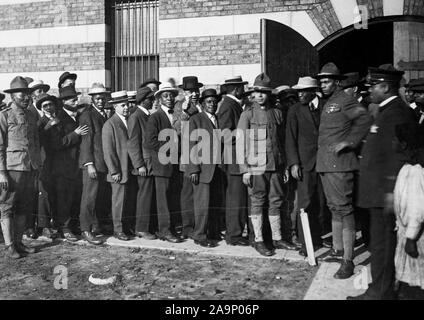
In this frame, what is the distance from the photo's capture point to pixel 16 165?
575 cm

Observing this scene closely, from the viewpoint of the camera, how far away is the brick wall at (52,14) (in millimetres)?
9117

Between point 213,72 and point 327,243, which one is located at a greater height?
point 213,72

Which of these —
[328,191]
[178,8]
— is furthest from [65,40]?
[328,191]

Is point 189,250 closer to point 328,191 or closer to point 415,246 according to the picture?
point 328,191

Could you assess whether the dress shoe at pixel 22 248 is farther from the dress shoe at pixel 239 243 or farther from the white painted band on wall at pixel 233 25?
the white painted band on wall at pixel 233 25

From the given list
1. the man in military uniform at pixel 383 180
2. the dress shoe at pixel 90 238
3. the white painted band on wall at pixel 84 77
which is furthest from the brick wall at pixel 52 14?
the man in military uniform at pixel 383 180

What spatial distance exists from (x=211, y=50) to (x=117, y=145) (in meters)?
2.94

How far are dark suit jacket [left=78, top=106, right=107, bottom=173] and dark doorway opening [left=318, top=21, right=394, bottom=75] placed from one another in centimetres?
608

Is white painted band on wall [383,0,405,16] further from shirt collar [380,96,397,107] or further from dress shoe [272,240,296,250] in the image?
dress shoe [272,240,296,250]

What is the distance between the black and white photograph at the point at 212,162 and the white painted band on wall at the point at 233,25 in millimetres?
25

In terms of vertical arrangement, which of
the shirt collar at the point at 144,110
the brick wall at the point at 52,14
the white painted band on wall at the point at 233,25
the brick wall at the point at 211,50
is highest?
the brick wall at the point at 52,14

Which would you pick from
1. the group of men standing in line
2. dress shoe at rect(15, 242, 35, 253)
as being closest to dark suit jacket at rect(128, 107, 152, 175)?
the group of men standing in line

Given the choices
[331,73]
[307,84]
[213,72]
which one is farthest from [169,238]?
[213,72]

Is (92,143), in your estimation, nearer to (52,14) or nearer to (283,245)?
(283,245)
